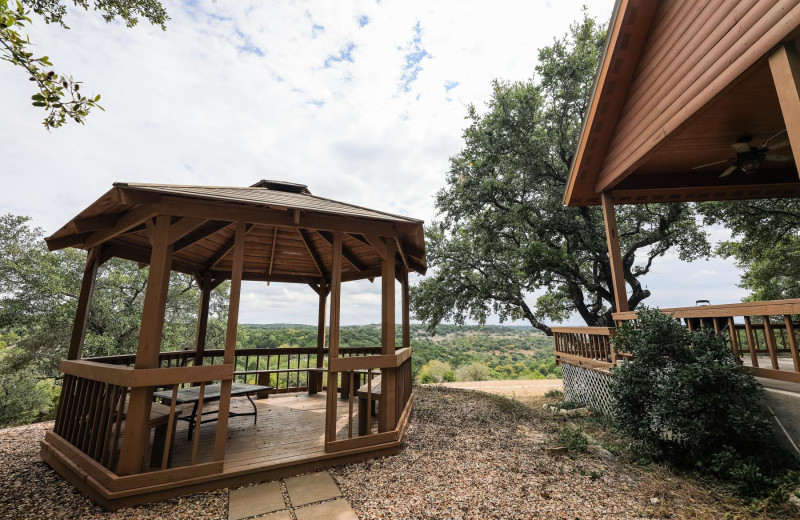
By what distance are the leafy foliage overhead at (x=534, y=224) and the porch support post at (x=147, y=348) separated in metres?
9.27

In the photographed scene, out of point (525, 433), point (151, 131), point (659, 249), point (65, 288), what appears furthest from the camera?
point (65, 288)

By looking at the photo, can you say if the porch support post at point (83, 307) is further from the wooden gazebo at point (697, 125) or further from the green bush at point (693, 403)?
the wooden gazebo at point (697, 125)

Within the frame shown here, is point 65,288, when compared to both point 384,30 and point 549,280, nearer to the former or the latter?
point 384,30

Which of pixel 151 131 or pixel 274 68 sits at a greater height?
pixel 274 68

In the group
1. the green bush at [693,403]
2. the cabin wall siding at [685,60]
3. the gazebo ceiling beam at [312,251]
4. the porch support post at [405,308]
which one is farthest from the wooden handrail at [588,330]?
the gazebo ceiling beam at [312,251]

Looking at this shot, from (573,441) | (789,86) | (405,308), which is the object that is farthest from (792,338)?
(405,308)

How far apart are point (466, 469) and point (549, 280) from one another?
931 cm

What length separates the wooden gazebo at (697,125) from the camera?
308 centimetres

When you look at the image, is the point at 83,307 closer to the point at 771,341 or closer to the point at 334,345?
the point at 334,345

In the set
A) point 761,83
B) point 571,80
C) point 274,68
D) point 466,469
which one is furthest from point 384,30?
point 571,80

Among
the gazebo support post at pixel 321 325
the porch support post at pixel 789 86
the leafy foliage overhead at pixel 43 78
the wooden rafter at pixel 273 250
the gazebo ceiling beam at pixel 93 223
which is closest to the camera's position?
the leafy foliage overhead at pixel 43 78

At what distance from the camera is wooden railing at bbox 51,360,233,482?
9.96 feet

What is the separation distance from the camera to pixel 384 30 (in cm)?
545

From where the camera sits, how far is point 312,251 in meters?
6.64
